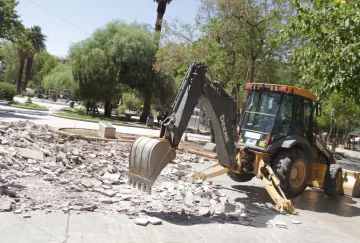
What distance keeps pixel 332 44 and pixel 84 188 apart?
7649 mm

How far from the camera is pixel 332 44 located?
1106cm

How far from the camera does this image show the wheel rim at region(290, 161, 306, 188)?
9.52 m

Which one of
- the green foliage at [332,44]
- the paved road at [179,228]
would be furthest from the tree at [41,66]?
the paved road at [179,228]

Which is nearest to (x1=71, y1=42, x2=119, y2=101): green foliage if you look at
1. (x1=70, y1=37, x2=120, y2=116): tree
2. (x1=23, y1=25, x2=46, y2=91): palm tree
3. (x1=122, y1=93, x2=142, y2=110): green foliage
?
(x1=70, y1=37, x2=120, y2=116): tree

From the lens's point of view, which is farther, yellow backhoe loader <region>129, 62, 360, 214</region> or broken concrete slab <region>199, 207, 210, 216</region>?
broken concrete slab <region>199, 207, 210, 216</region>

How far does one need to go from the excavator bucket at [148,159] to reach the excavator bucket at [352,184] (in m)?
6.94

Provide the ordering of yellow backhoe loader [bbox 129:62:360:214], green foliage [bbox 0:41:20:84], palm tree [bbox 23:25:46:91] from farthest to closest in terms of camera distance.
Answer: green foliage [bbox 0:41:20:84], palm tree [bbox 23:25:46:91], yellow backhoe loader [bbox 129:62:360:214]

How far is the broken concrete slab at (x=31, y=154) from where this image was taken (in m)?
9.53

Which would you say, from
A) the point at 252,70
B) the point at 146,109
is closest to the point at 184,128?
the point at 252,70

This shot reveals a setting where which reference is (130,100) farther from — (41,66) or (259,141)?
(41,66)

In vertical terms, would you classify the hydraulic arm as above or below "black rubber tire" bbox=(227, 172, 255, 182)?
above

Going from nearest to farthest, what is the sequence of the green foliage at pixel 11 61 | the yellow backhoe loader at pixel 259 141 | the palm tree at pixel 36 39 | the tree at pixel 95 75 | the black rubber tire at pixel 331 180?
the yellow backhoe loader at pixel 259 141 → the black rubber tire at pixel 331 180 → the tree at pixel 95 75 → the palm tree at pixel 36 39 → the green foliage at pixel 11 61

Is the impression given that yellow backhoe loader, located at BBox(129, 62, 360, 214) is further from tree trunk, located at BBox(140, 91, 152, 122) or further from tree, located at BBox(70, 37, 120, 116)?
tree trunk, located at BBox(140, 91, 152, 122)

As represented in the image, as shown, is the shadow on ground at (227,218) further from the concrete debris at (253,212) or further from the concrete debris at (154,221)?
the concrete debris at (154,221)
